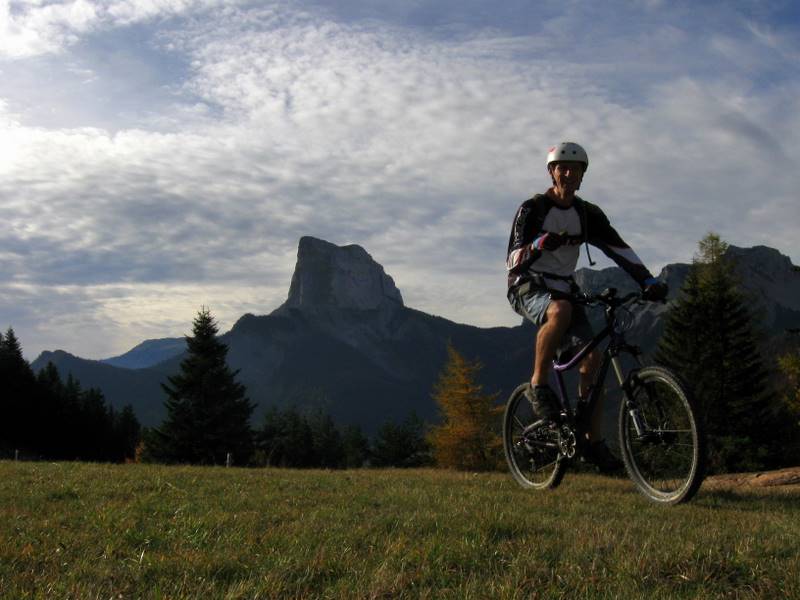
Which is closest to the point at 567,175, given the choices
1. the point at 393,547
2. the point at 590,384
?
the point at 590,384

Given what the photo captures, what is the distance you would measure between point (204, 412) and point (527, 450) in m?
36.5

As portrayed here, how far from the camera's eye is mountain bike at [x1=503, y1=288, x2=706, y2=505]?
5.70 metres

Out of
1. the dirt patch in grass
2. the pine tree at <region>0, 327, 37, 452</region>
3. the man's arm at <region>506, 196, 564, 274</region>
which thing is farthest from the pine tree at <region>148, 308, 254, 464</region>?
the man's arm at <region>506, 196, 564, 274</region>

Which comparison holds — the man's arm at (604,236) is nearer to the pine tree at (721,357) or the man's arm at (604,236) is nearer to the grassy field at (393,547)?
the grassy field at (393,547)

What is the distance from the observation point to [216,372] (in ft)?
142

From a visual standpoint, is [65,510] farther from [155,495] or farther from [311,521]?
[311,521]

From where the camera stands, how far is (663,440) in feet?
19.2

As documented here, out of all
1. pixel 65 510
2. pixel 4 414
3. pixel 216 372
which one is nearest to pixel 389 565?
pixel 65 510

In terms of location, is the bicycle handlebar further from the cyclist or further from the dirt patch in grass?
the dirt patch in grass

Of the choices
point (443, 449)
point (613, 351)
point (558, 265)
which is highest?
point (558, 265)

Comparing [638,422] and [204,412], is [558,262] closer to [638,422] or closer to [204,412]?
[638,422]

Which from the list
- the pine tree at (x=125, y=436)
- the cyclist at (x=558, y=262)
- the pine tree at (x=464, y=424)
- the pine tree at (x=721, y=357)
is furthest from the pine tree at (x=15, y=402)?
the cyclist at (x=558, y=262)

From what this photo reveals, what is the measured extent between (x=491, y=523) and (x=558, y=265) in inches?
123

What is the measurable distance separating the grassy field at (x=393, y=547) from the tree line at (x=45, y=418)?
48.5m
